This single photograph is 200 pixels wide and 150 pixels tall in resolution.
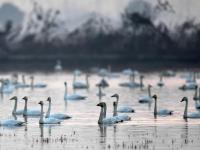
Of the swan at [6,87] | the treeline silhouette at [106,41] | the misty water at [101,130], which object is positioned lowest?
the misty water at [101,130]

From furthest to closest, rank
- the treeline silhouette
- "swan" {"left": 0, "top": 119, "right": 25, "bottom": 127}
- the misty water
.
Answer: the treeline silhouette → "swan" {"left": 0, "top": 119, "right": 25, "bottom": 127} → the misty water

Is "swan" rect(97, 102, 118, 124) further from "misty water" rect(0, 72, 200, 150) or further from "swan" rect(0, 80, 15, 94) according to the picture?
"swan" rect(0, 80, 15, 94)

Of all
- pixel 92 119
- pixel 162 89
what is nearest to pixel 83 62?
pixel 162 89

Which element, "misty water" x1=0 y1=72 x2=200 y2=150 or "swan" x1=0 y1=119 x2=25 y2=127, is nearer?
"misty water" x1=0 y1=72 x2=200 y2=150

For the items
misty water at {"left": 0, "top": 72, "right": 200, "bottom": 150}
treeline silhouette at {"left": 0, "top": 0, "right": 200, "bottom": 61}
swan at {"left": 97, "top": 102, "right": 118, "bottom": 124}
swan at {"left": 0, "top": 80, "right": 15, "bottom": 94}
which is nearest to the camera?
misty water at {"left": 0, "top": 72, "right": 200, "bottom": 150}

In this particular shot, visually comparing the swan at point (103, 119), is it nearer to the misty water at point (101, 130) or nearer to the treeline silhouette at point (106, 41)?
the misty water at point (101, 130)

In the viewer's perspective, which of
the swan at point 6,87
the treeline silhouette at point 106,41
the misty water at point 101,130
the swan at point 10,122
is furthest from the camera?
the treeline silhouette at point 106,41

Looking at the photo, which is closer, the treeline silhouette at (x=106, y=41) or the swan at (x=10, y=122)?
the swan at (x=10, y=122)

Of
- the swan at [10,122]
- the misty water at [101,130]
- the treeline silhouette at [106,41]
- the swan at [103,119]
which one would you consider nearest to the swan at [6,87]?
the misty water at [101,130]

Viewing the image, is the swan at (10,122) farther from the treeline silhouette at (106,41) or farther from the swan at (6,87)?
the treeline silhouette at (106,41)

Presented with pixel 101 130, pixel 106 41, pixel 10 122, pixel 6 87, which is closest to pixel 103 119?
pixel 101 130

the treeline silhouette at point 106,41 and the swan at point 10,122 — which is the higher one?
the treeline silhouette at point 106,41

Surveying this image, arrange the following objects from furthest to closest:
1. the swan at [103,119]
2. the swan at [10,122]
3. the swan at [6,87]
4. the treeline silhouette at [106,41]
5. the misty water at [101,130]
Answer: the treeline silhouette at [106,41] < the swan at [6,87] < the swan at [103,119] < the swan at [10,122] < the misty water at [101,130]

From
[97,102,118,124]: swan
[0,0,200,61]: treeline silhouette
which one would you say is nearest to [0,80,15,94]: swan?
[97,102,118,124]: swan
